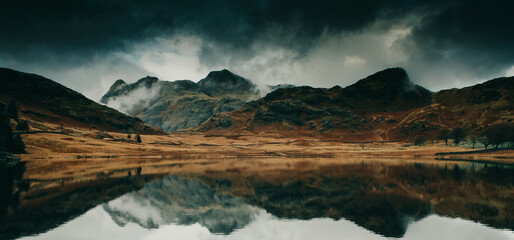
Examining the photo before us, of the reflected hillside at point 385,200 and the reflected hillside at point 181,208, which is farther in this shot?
the reflected hillside at point 181,208

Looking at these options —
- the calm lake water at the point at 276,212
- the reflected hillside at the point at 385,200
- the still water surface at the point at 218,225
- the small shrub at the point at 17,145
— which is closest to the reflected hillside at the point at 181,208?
the still water surface at the point at 218,225

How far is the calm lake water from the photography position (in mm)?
23547

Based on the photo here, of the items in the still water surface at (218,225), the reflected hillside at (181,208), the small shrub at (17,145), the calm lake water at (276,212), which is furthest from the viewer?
the small shrub at (17,145)

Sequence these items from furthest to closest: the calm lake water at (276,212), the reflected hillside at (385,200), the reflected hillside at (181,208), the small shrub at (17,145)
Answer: the small shrub at (17,145), the reflected hillside at (181,208), the reflected hillside at (385,200), the calm lake water at (276,212)

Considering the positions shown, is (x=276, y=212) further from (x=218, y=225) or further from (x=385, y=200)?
(x=385, y=200)

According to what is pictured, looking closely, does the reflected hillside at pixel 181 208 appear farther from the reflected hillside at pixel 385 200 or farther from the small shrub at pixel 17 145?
the small shrub at pixel 17 145

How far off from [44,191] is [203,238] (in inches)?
1163

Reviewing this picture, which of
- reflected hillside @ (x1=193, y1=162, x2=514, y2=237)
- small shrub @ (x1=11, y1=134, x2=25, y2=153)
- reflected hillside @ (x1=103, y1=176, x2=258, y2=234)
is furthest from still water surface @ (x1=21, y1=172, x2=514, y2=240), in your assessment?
small shrub @ (x1=11, y1=134, x2=25, y2=153)

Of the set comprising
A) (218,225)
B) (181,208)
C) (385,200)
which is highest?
(385,200)

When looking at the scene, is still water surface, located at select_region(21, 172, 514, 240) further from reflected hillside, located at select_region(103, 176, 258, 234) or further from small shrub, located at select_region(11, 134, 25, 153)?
small shrub, located at select_region(11, 134, 25, 153)

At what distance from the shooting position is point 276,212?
31.1 m

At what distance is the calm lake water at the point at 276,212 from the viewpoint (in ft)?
77.3

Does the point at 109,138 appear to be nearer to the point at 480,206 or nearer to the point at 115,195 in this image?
the point at 115,195

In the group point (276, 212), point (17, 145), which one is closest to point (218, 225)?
point (276, 212)
